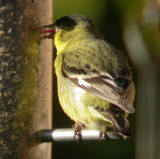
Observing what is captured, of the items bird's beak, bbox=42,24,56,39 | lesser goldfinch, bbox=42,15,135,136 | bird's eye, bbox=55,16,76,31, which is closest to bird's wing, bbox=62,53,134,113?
lesser goldfinch, bbox=42,15,135,136

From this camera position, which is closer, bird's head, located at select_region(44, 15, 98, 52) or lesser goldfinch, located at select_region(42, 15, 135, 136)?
lesser goldfinch, located at select_region(42, 15, 135, 136)

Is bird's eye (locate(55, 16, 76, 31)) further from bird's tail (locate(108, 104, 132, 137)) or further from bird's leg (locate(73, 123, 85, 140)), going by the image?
bird's tail (locate(108, 104, 132, 137))

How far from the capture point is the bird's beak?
14.6 feet

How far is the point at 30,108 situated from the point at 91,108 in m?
0.34

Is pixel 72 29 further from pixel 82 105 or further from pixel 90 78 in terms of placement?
pixel 82 105

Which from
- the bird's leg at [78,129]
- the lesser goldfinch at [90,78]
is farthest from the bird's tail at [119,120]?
the bird's leg at [78,129]

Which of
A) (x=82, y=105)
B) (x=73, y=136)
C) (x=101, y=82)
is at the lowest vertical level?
(x=73, y=136)

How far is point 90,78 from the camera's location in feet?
14.1

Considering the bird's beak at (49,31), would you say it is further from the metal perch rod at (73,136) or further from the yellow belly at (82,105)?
the metal perch rod at (73,136)

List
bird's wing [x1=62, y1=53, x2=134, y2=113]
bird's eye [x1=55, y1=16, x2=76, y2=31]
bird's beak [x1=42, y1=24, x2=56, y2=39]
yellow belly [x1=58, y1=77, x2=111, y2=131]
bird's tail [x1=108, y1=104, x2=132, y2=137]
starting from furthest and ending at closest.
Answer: bird's eye [x1=55, y1=16, x2=76, y2=31] → bird's beak [x1=42, y1=24, x2=56, y2=39] → yellow belly [x1=58, y1=77, x2=111, y2=131] → bird's wing [x1=62, y1=53, x2=134, y2=113] → bird's tail [x1=108, y1=104, x2=132, y2=137]

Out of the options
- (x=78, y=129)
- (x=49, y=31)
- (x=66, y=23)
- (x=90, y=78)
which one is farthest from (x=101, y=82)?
(x=66, y=23)

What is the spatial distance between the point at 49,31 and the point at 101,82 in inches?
21.7

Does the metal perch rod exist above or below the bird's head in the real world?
below

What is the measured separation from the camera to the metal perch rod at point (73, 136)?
413 cm
